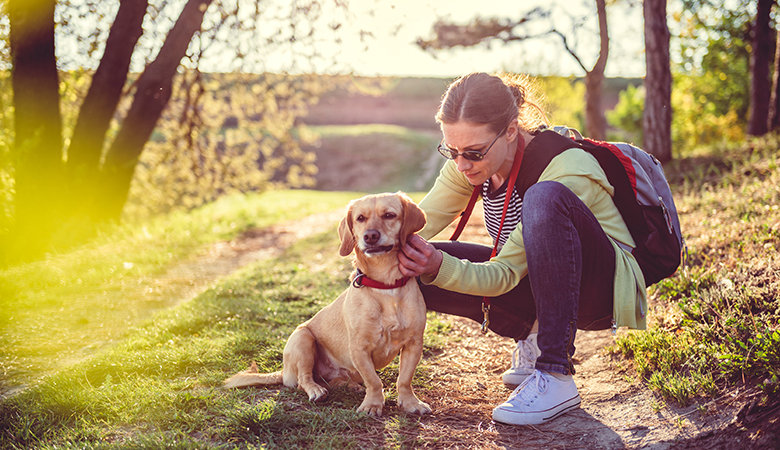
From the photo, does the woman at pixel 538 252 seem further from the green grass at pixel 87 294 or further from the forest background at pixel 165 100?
the forest background at pixel 165 100

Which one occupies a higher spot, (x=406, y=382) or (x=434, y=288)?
(x=434, y=288)

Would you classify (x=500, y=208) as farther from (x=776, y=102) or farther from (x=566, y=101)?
(x=566, y=101)

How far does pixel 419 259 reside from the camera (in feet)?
8.59

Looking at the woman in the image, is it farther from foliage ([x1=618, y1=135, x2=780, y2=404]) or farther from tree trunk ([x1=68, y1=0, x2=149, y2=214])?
tree trunk ([x1=68, y1=0, x2=149, y2=214])

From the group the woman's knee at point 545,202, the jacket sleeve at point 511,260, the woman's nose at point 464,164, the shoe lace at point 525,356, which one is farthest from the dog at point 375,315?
the shoe lace at point 525,356

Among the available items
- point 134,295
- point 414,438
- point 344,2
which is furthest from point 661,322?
point 344,2

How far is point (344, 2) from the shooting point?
25.7 ft

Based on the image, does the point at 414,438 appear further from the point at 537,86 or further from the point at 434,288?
the point at 537,86

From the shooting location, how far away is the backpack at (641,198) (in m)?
2.77

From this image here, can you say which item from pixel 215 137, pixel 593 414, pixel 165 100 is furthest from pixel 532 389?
pixel 215 137

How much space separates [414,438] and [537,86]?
2.40 m

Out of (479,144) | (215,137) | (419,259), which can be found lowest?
(419,259)

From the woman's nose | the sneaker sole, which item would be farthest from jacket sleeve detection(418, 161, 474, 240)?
the sneaker sole

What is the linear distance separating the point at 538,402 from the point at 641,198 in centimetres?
129
